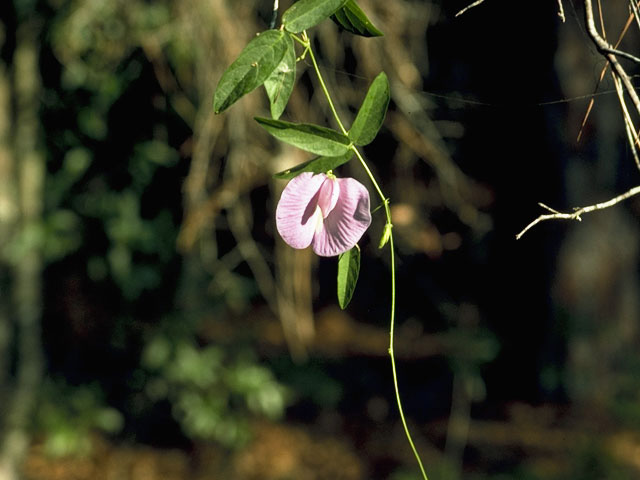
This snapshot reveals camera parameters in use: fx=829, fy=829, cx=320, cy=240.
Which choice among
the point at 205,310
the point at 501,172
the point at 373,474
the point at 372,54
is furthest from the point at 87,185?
the point at 501,172

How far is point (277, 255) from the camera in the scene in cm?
216

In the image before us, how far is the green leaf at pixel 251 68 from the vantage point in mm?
541

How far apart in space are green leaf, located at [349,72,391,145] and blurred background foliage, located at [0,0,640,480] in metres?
1.30

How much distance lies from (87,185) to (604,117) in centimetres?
173

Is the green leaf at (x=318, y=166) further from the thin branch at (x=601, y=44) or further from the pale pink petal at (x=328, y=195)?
the thin branch at (x=601, y=44)

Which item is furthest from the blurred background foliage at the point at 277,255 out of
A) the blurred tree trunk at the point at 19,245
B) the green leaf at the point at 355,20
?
the green leaf at the point at 355,20

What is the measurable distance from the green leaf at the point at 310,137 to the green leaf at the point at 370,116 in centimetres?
1

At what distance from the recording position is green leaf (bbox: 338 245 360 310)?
0.59 meters

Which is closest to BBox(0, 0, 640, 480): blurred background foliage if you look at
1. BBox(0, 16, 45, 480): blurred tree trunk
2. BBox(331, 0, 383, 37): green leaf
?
BBox(0, 16, 45, 480): blurred tree trunk

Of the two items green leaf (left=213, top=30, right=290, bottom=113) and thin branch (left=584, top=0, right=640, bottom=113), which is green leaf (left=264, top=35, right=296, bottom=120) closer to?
green leaf (left=213, top=30, right=290, bottom=113)

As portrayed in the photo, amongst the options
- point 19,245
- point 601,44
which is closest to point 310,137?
point 601,44

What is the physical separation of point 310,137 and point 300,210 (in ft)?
0.20

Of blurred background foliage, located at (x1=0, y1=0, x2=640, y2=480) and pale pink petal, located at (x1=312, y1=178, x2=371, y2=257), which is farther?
blurred background foliage, located at (x1=0, y1=0, x2=640, y2=480)

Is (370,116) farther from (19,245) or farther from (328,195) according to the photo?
(19,245)
